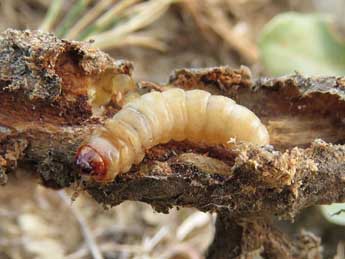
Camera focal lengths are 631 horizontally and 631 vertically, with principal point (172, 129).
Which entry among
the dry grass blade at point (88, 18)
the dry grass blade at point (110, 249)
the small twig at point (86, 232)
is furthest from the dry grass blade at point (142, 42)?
the dry grass blade at point (110, 249)

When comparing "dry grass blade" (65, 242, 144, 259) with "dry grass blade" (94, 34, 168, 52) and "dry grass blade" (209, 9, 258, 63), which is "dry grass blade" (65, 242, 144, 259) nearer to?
"dry grass blade" (94, 34, 168, 52)

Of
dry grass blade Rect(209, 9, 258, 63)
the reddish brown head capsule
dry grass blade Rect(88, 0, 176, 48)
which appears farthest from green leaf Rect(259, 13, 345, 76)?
the reddish brown head capsule

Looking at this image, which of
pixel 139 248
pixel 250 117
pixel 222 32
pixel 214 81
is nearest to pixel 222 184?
pixel 250 117

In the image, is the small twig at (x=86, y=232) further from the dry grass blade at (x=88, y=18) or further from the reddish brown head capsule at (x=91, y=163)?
the reddish brown head capsule at (x=91, y=163)

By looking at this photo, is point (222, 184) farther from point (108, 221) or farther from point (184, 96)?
point (108, 221)

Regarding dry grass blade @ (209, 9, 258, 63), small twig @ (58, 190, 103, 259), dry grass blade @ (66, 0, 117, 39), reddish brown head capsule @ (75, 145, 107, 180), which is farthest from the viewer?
dry grass blade @ (209, 9, 258, 63)
